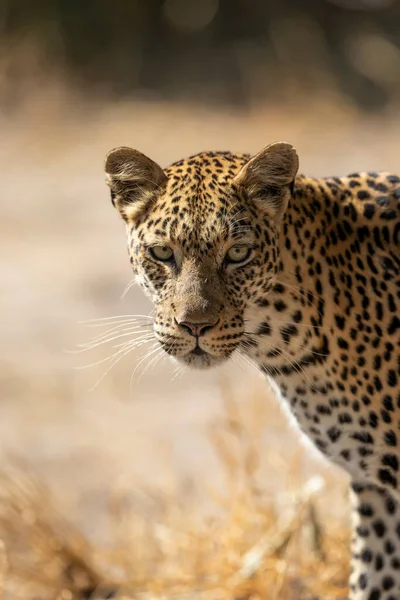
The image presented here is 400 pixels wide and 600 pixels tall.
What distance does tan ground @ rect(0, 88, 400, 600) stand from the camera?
8.04m

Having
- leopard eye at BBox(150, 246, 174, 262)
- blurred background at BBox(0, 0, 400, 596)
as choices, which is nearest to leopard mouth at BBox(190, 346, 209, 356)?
leopard eye at BBox(150, 246, 174, 262)

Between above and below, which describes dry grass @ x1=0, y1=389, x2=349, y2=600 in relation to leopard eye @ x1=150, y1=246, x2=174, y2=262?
below

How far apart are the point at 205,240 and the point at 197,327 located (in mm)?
382

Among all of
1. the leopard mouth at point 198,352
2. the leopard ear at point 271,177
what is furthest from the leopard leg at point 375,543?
the leopard ear at point 271,177

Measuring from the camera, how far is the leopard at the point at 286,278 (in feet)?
18.3

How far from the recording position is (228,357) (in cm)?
573

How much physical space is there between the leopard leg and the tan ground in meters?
0.31

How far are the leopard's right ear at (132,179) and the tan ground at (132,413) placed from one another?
163 cm

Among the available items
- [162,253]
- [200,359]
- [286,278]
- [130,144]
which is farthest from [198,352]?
[130,144]

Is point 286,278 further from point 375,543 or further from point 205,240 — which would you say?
point 375,543

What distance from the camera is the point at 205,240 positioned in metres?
5.52

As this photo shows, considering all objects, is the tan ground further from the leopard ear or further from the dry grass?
the leopard ear

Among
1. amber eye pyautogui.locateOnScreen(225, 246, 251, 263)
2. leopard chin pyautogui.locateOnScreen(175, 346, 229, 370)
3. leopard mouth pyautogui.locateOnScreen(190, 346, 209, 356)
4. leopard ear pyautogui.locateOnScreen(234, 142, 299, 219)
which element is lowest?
leopard chin pyautogui.locateOnScreen(175, 346, 229, 370)

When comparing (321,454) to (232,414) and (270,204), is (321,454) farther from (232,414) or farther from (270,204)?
(232,414)
